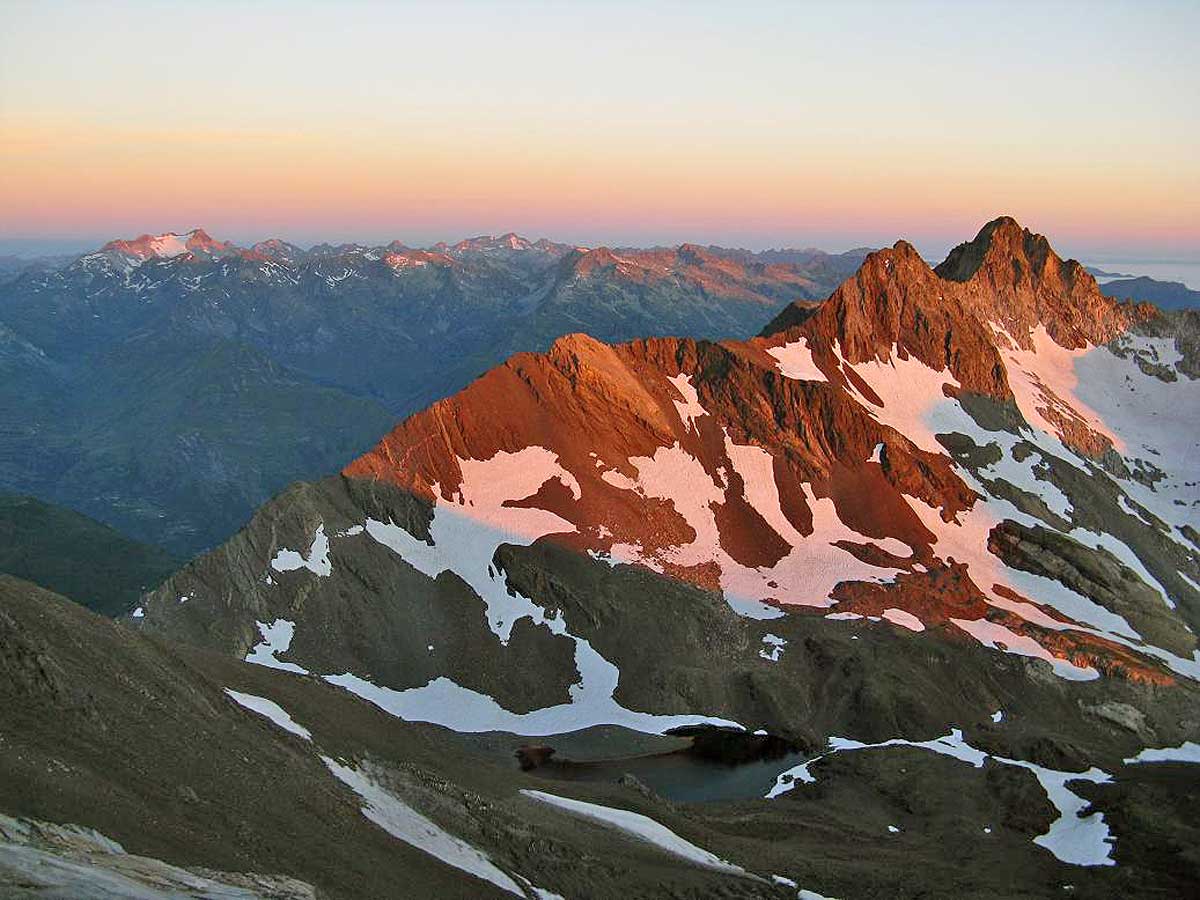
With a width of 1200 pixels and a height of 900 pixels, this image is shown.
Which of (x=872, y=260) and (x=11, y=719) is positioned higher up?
(x=872, y=260)

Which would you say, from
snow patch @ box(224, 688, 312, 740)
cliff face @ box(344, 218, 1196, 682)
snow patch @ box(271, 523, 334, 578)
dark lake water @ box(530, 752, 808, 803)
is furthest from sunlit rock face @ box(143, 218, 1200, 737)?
snow patch @ box(224, 688, 312, 740)

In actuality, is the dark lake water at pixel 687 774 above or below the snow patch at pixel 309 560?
below

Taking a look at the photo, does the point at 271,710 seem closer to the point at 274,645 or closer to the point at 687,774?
the point at 687,774

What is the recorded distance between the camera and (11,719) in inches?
1430

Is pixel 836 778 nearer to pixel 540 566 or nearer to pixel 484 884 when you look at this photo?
pixel 540 566

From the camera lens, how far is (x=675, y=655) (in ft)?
363

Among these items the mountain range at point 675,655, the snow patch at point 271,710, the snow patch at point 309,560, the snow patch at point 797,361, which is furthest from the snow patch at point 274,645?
the snow patch at point 797,361

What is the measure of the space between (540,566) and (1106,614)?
2846 inches

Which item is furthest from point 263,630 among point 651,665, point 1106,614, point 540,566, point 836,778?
point 1106,614

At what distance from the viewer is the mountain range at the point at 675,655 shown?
142 ft

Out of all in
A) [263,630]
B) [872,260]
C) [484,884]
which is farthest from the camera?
[872,260]

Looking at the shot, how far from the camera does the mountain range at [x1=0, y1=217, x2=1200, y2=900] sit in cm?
4322

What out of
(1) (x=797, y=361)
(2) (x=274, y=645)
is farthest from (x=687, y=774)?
(1) (x=797, y=361)

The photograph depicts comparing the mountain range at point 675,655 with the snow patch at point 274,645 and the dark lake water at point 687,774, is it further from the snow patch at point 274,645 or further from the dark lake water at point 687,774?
the snow patch at point 274,645
